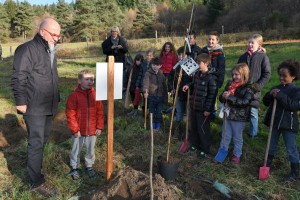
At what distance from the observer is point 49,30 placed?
3941 millimetres

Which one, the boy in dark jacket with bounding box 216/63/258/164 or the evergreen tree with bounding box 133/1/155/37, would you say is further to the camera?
the evergreen tree with bounding box 133/1/155/37

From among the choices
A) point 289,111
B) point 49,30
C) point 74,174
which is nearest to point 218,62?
point 289,111

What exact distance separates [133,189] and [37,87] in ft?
5.80

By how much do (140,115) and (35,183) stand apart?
12.0ft

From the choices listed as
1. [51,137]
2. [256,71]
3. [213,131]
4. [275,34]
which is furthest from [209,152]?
[275,34]

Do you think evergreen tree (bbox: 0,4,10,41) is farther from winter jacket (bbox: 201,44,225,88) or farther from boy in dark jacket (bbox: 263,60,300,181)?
boy in dark jacket (bbox: 263,60,300,181)

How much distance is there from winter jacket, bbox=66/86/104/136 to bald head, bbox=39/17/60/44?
2.68 ft

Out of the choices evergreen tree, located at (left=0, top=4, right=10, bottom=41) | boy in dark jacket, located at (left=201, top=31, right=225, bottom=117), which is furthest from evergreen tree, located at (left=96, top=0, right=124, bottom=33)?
boy in dark jacket, located at (left=201, top=31, right=225, bottom=117)

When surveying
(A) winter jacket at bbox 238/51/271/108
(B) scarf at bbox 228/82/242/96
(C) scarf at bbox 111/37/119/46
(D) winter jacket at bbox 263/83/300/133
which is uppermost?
(C) scarf at bbox 111/37/119/46

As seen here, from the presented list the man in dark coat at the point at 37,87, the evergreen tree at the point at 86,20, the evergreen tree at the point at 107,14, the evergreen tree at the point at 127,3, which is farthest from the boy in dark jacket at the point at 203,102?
the evergreen tree at the point at 127,3

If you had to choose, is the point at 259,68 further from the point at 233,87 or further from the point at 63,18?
the point at 63,18

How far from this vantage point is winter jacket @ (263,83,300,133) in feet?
14.0

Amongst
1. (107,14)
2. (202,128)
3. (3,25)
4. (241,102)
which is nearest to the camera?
(241,102)

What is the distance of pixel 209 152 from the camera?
5.38 m
